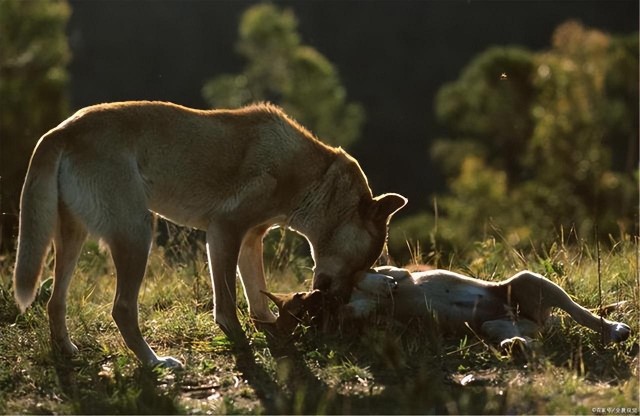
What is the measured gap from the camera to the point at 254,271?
22.2 feet

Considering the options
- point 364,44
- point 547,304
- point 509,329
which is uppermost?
point 547,304

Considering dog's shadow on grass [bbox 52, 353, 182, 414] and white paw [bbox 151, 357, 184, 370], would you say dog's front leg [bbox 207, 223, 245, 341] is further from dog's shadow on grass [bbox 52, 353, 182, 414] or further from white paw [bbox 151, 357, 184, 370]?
dog's shadow on grass [bbox 52, 353, 182, 414]

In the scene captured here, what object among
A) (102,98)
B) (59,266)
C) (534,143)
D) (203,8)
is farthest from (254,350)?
(203,8)

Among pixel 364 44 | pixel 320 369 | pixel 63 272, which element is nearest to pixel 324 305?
pixel 320 369

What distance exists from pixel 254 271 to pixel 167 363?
126cm

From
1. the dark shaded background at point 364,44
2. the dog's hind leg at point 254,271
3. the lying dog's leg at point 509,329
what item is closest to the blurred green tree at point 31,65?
the dog's hind leg at point 254,271

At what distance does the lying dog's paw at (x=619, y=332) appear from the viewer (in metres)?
5.68

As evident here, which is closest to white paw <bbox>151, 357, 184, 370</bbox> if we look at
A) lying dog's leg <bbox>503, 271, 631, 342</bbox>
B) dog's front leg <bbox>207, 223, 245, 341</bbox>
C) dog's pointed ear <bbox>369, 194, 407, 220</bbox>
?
dog's front leg <bbox>207, 223, 245, 341</bbox>

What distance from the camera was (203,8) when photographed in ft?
184

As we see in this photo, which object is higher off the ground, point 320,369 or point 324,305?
point 324,305

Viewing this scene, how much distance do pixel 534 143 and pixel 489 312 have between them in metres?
20.3

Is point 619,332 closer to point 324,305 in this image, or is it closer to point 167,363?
point 324,305

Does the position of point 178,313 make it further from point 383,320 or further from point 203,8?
point 203,8

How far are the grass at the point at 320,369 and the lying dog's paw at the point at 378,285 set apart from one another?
0.24 metres
